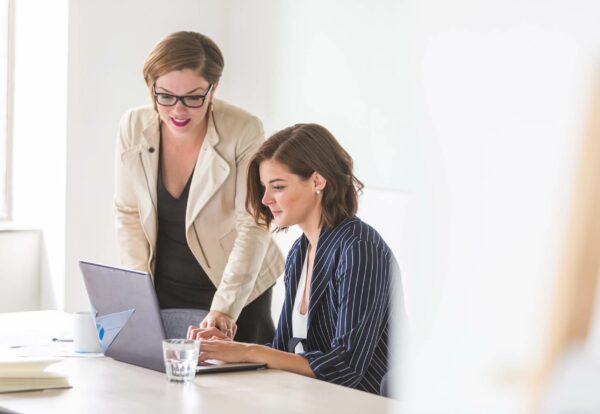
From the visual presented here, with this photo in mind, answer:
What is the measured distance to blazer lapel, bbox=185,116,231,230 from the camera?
280cm

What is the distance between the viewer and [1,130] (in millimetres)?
4531

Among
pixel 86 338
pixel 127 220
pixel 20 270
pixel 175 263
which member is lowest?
pixel 20 270

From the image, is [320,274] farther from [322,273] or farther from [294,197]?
[294,197]

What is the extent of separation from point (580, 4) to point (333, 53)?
13.8ft

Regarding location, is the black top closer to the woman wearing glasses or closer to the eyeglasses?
the woman wearing glasses

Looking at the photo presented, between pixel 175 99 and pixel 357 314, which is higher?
pixel 175 99

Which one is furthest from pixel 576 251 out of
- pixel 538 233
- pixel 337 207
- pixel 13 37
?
pixel 13 37

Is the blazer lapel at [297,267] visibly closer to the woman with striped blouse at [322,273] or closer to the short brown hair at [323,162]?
the woman with striped blouse at [322,273]

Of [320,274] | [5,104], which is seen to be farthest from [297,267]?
[5,104]

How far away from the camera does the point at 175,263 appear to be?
2873 millimetres

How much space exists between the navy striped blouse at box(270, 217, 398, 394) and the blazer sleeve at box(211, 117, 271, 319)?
0.30 metres

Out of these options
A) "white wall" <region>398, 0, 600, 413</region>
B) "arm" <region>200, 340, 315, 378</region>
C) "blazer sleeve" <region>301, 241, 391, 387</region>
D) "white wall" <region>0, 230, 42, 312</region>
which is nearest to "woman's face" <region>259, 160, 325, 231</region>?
"blazer sleeve" <region>301, 241, 391, 387</region>

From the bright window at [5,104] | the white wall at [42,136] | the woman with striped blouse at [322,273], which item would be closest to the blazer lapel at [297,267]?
the woman with striped blouse at [322,273]

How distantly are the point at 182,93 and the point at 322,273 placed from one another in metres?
0.69
